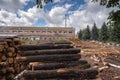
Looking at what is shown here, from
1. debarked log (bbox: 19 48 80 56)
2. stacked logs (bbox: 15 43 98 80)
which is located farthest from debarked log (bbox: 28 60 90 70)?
debarked log (bbox: 19 48 80 56)

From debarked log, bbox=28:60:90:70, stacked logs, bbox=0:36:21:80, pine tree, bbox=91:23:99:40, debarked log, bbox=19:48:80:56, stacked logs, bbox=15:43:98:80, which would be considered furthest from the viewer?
pine tree, bbox=91:23:99:40

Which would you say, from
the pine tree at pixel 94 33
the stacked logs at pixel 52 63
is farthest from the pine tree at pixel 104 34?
the stacked logs at pixel 52 63

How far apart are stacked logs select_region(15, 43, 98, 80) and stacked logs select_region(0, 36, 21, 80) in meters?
0.61

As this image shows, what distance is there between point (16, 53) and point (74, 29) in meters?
54.0

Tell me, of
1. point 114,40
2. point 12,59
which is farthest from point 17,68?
point 114,40

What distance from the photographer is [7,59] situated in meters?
12.2

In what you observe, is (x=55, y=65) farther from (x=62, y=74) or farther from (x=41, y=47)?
(x=41, y=47)

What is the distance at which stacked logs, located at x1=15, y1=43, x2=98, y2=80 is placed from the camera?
9.46 metres

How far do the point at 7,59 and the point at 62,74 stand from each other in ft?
13.0

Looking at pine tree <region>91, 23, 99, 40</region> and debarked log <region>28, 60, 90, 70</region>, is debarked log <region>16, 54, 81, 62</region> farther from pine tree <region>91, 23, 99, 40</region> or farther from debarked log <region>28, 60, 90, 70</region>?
pine tree <region>91, 23, 99, 40</region>

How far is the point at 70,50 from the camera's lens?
11609 millimetres

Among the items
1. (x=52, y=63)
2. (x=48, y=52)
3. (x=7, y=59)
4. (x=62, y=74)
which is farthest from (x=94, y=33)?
(x=62, y=74)

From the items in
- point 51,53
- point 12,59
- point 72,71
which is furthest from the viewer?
point 12,59

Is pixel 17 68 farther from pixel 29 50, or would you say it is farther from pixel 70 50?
pixel 70 50
